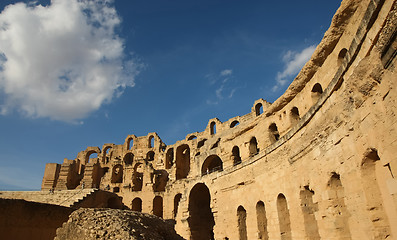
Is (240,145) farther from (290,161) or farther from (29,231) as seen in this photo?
(29,231)

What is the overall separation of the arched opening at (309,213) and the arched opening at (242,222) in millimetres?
6077

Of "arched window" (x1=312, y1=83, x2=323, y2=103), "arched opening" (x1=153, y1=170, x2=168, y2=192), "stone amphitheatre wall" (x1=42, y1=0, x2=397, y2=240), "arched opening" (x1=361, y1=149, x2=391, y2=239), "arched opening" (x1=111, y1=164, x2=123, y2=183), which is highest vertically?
"arched opening" (x1=111, y1=164, x2=123, y2=183)

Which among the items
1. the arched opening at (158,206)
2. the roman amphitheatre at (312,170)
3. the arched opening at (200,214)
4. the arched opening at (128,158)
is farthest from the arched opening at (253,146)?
the arched opening at (128,158)

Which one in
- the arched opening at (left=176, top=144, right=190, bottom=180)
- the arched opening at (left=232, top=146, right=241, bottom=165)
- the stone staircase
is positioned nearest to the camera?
the arched opening at (left=232, top=146, right=241, bottom=165)

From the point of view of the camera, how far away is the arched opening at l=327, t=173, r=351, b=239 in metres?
8.23

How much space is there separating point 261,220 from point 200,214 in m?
8.05

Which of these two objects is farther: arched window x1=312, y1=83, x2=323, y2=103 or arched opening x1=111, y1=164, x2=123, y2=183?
arched opening x1=111, y1=164, x2=123, y2=183

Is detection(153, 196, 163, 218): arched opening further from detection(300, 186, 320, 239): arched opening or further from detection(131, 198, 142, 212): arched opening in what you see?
detection(300, 186, 320, 239): arched opening

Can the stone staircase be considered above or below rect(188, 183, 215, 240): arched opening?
above

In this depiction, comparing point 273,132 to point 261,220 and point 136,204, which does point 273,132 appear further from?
point 136,204

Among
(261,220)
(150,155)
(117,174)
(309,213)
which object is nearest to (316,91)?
(309,213)

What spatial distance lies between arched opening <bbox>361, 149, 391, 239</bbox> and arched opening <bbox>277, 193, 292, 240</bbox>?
6283 millimetres

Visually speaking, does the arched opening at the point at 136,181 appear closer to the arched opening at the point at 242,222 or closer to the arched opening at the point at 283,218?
the arched opening at the point at 242,222

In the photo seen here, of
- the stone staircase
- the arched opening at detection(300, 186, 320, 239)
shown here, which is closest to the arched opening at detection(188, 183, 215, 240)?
the stone staircase
